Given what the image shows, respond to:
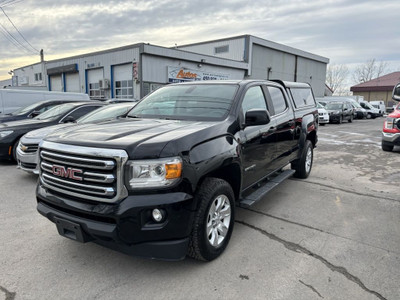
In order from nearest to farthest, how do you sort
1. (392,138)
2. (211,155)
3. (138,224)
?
(138,224)
(211,155)
(392,138)

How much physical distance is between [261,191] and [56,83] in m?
33.0

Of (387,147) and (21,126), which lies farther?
(387,147)

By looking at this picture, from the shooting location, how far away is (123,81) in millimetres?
24094

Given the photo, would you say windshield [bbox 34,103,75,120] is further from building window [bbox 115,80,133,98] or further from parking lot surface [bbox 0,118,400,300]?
building window [bbox 115,80,133,98]

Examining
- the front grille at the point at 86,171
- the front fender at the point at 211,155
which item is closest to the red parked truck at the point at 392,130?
the front fender at the point at 211,155

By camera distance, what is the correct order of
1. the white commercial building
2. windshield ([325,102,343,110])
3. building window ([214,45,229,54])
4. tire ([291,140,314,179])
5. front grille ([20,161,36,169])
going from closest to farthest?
front grille ([20,161,36,169]) → tire ([291,140,314,179]) → windshield ([325,102,343,110]) → the white commercial building → building window ([214,45,229,54])

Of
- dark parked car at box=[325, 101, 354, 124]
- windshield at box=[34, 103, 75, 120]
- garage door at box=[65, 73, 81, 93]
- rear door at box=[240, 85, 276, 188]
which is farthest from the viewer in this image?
garage door at box=[65, 73, 81, 93]

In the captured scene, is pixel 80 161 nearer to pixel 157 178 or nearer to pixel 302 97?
pixel 157 178

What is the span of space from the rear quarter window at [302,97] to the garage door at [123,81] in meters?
18.6

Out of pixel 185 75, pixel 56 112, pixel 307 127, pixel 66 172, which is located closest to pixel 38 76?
pixel 185 75

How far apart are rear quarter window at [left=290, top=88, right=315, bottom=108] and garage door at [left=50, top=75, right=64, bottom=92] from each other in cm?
2968

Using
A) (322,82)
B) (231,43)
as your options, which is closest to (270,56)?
(231,43)

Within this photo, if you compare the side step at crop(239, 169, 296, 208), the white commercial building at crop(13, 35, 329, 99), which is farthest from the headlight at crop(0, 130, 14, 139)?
the white commercial building at crop(13, 35, 329, 99)

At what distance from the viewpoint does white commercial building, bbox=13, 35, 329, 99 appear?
73.9ft
